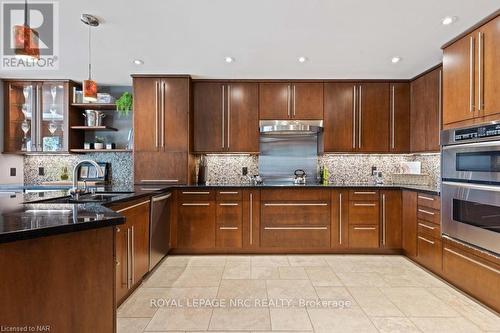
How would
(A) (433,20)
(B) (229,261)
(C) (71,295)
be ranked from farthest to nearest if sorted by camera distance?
(B) (229,261)
(A) (433,20)
(C) (71,295)

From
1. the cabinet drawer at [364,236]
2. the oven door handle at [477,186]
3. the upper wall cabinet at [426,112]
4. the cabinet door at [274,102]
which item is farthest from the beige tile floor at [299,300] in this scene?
the cabinet door at [274,102]

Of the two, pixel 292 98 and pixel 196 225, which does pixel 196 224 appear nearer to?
pixel 196 225

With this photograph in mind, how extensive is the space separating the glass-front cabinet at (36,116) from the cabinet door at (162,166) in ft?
4.12

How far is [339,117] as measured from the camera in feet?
13.2

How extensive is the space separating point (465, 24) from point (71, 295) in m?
3.59

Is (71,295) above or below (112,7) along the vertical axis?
below

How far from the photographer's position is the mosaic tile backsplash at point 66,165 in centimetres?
431

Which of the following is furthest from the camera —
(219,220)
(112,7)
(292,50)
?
(219,220)

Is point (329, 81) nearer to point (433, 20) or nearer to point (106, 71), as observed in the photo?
point (433, 20)

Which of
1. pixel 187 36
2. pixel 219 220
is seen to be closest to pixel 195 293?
pixel 219 220

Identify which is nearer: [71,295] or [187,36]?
[71,295]

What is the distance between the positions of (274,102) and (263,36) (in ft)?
4.56

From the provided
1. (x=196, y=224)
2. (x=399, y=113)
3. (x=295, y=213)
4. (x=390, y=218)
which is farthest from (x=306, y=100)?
(x=196, y=224)

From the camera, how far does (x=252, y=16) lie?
2312 mm
